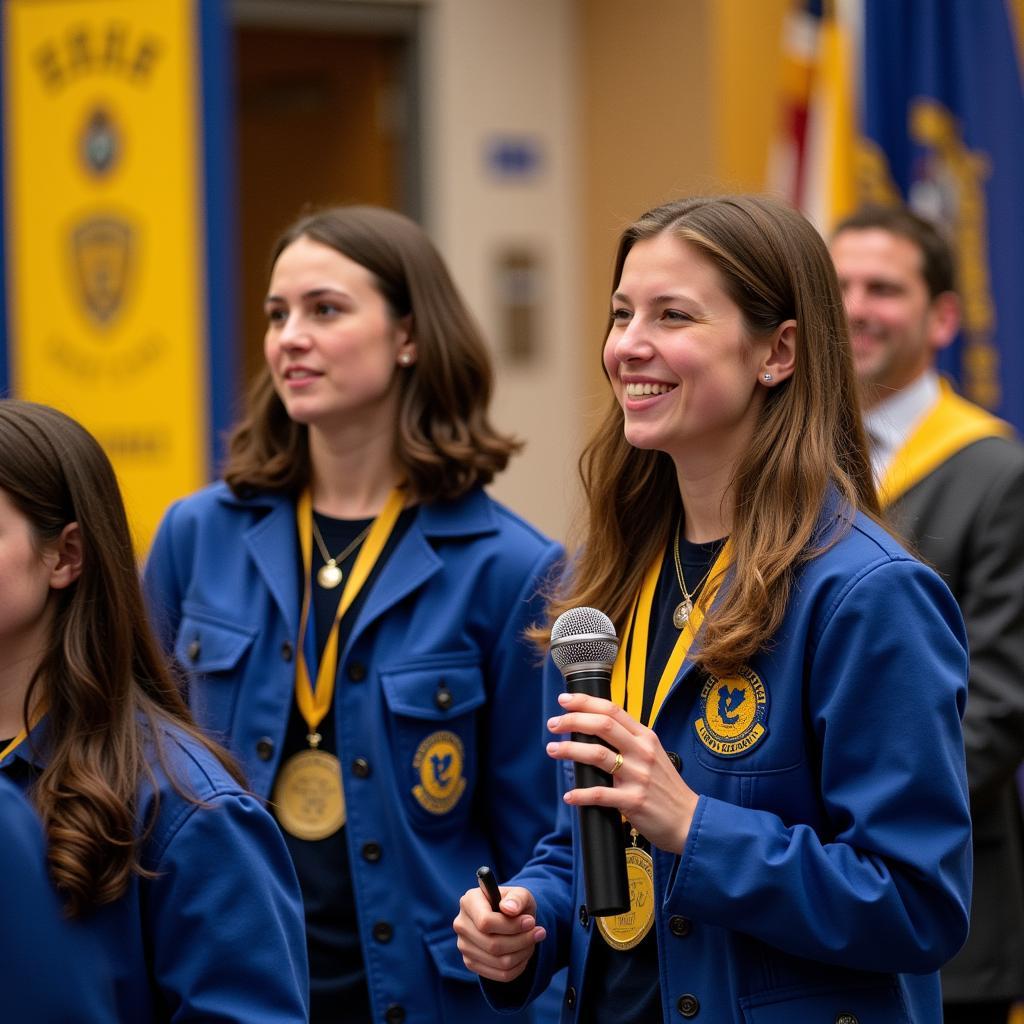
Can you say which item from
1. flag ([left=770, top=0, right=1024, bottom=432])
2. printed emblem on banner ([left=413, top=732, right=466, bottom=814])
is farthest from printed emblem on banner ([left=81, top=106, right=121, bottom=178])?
printed emblem on banner ([left=413, top=732, right=466, bottom=814])

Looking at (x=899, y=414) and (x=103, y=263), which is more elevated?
(x=103, y=263)

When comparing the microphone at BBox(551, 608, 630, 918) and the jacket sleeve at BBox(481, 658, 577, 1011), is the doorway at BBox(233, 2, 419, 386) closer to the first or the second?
the jacket sleeve at BBox(481, 658, 577, 1011)

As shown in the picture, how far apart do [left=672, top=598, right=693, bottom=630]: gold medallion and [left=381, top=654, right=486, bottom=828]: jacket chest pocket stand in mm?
850

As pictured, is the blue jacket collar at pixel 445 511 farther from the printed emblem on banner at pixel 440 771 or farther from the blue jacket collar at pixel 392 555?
the printed emblem on banner at pixel 440 771

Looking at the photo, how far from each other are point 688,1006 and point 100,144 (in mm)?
4615

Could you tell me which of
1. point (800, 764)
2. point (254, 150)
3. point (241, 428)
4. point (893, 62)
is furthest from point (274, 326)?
point (254, 150)

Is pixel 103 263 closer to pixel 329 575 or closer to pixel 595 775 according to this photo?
pixel 329 575

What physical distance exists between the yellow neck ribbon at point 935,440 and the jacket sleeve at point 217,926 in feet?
7.12

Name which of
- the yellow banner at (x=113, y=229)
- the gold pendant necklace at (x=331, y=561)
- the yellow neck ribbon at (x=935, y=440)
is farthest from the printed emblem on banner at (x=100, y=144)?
the yellow neck ribbon at (x=935, y=440)

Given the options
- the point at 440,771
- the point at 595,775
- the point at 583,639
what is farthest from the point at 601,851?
the point at 440,771

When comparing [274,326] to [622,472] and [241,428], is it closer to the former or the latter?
[241,428]

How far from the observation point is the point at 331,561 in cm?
354

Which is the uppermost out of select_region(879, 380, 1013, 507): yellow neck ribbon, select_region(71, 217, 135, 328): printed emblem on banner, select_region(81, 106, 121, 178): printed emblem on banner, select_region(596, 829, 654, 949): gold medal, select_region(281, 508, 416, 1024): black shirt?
select_region(81, 106, 121, 178): printed emblem on banner

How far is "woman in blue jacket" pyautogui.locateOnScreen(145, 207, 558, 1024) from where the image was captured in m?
3.26
